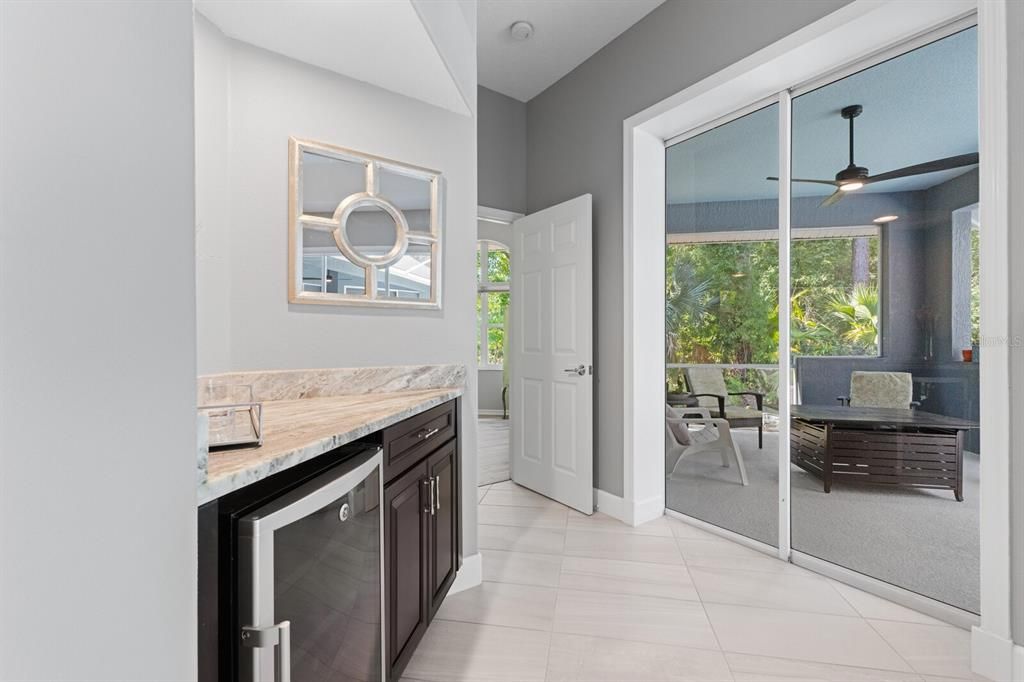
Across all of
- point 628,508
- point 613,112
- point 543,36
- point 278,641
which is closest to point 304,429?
point 278,641

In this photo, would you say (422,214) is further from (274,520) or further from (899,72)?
(899,72)

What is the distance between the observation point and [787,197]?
2.48 m

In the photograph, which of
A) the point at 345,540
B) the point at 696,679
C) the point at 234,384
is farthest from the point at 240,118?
the point at 696,679

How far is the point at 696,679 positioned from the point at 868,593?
1108 mm

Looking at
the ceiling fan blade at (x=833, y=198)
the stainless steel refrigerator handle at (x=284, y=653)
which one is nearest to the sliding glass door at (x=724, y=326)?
the ceiling fan blade at (x=833, y=198)

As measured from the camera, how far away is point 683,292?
3.05 meters

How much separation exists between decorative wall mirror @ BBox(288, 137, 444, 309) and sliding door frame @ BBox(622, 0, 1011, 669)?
1350mm

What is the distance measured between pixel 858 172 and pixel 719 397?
1.34m

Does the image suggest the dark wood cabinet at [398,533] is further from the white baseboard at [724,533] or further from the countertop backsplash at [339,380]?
the white baseboard at [724,533]

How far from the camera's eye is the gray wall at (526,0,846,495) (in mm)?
2420

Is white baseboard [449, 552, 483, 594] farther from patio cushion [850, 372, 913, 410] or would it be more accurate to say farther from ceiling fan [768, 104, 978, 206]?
ceiling fan [768, 104, 978, 206]

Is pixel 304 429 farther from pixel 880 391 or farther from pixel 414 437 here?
pixel 880 391

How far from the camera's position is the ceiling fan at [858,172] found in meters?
1.97

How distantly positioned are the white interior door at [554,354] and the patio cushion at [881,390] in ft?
4.63
